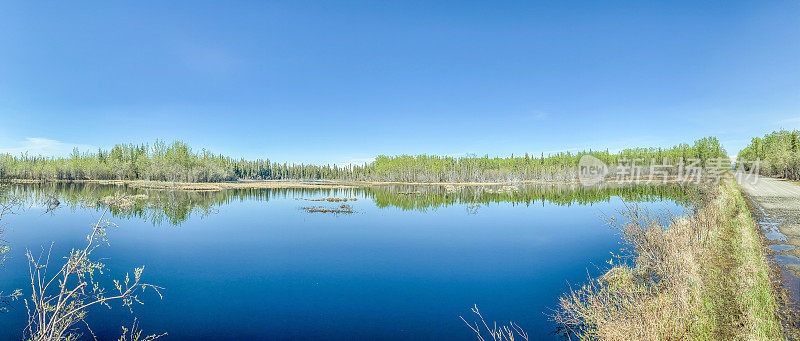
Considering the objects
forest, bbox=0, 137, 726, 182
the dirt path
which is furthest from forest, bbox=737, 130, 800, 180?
the dirt path

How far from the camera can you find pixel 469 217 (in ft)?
105

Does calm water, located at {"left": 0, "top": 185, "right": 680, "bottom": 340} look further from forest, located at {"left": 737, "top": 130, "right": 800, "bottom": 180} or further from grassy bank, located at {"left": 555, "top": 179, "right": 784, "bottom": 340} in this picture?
forest, located at {"left": 737, "top": 130, "right": 800, "bottom": 180}

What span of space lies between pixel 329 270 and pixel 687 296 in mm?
12743

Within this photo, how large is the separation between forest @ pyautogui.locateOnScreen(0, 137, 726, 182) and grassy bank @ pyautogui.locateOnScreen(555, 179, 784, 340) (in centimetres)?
11116

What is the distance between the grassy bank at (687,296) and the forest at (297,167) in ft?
365

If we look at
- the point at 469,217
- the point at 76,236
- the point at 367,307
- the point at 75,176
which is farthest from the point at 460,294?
the point at 75,176

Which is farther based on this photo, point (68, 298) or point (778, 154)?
point (778, 154)

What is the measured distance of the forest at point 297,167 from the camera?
104m

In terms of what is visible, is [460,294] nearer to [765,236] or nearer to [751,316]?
[751,316]

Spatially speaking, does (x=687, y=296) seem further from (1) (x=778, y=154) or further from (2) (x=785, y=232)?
(1) (x=778, y=154)

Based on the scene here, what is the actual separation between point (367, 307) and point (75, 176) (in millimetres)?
145231

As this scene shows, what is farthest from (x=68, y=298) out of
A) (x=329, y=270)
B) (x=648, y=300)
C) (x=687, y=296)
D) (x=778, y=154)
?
(x=778, y=154)

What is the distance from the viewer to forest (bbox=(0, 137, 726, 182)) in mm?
103750

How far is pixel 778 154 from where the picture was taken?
64.6 meters
